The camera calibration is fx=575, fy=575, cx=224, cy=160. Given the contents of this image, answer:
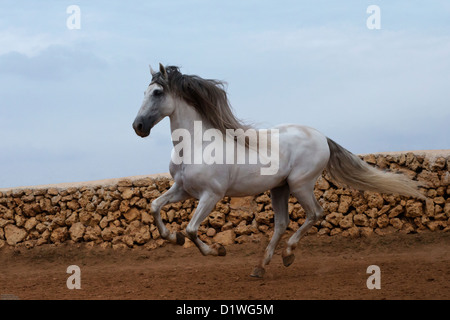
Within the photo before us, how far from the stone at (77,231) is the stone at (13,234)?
111cm

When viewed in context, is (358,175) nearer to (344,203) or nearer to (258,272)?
(258,272)

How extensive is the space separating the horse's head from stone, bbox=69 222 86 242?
5795 mm

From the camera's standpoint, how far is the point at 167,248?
1055 cm

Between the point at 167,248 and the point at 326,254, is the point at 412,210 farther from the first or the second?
the point at 167,248

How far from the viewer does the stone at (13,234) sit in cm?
1156

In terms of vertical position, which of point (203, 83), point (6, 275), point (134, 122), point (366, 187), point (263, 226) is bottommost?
point (6, 275)

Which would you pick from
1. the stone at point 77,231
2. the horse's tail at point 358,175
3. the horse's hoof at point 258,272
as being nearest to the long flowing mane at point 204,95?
the horse's tail at point 358,175

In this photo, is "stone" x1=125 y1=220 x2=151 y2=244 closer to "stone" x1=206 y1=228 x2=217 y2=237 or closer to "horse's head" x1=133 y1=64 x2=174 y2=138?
"stone" x1=206 y1=228 x2=217 y2=237

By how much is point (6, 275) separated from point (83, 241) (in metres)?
1.53

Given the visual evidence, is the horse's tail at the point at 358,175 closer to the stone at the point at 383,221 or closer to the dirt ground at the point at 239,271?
the dirt ground at the point at 239,271

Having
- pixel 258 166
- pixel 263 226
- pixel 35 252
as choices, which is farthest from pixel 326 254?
pixel 35 252

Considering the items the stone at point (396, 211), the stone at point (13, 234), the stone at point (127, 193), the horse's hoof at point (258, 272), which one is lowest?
the stone at point (13, 234)

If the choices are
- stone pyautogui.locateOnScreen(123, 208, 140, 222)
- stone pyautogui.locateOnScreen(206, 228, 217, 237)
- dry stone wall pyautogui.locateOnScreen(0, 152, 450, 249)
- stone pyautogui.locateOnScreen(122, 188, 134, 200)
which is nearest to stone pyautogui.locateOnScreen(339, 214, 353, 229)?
dry stone wall pyautogui.locateOnScreen(0, 152, 450, 249)

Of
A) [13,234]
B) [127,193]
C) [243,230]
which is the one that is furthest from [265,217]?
[13,234]
